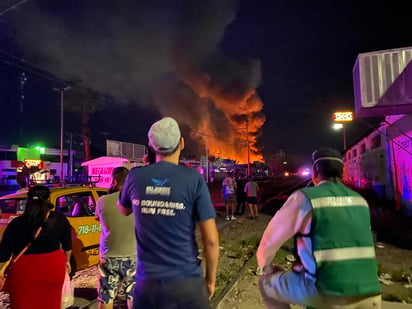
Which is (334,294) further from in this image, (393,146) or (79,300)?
(393,146)

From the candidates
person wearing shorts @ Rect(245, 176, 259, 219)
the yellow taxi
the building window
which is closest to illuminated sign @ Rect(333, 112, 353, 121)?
the building window

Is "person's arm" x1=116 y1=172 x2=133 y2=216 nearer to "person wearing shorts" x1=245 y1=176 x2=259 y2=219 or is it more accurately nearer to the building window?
"person wearing shorts" x1=245 y1=176 x2=259 y2=219

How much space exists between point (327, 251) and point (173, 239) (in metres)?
0.95

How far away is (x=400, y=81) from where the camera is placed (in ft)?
27.5

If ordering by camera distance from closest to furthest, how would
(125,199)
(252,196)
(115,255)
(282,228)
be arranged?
(282,228), (125,199), (115,255), (252,196)

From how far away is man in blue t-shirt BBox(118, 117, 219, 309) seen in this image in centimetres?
185

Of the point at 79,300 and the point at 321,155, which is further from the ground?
the point at 321,155

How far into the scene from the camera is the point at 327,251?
183cm

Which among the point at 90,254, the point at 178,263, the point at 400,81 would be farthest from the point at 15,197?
the point at 400,81

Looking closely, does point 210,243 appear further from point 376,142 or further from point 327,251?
point 376,142

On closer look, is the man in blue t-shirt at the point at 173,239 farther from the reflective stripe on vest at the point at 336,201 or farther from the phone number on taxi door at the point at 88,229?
the phone number on taxi door at the point at 88,229

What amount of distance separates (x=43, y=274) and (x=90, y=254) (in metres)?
2.81

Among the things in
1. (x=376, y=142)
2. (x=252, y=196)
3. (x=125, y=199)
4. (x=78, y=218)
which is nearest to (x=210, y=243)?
(x=125, y=199)

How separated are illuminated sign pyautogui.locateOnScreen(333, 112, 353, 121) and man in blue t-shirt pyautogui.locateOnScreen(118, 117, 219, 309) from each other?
21884mm
